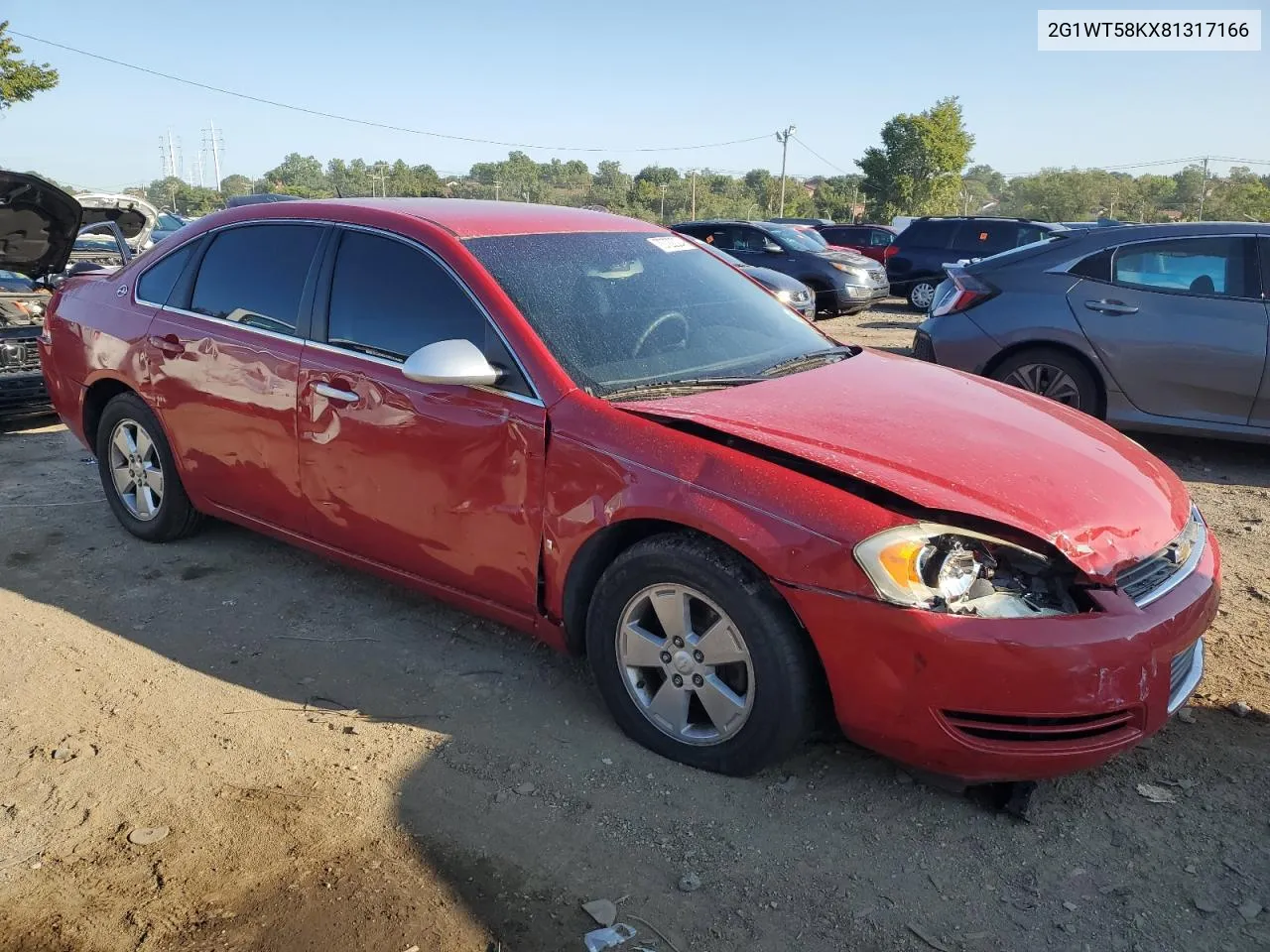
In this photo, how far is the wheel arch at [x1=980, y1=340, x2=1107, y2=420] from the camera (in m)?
6.35

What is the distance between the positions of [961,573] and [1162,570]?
690 mm

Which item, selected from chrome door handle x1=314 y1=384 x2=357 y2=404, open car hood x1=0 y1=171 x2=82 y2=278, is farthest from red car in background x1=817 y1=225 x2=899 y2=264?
chrome door handle x1=314 y1=384 x2=357 y2=404

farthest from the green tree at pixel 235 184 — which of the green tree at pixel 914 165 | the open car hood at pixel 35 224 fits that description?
the open car hood at pixel 35 224

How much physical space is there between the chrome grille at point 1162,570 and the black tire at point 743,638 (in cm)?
87

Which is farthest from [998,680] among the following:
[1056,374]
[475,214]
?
[1056,374]

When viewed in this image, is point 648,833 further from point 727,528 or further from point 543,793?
point 727,528

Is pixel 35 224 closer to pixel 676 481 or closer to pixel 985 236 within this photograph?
pixel 676 481

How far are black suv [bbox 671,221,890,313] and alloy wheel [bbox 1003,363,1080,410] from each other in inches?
325

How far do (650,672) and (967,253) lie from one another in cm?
1450

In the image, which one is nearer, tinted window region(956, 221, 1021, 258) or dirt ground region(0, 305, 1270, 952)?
dirt ground region(0, 305, 1270, 952)

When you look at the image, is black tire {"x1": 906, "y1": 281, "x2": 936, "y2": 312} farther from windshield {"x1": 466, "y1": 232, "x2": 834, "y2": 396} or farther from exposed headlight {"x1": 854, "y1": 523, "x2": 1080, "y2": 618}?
exposed headlight {"x1": 854, "y1": 523, "x2": 1080, "y2": 618}

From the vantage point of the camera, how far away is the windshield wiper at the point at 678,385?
3189mm

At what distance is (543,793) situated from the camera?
2908 millimetres

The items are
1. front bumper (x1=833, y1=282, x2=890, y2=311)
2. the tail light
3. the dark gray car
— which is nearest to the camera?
the dark gray car
